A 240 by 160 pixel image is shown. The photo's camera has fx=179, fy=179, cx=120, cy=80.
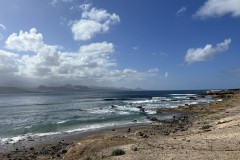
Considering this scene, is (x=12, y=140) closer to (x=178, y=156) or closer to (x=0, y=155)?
(x=0, y=155)

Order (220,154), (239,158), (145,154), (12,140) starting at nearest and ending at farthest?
(239,158)
(220,154)
(145,154)
(12,140)

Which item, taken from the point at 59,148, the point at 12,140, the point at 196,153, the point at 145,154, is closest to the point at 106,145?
the point at 145,154

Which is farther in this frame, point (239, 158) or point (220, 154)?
point (220, 154)

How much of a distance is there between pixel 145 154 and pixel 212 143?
192 inches

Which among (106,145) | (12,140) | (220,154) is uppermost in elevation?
(220,154)

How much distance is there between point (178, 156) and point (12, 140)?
20.5 metres

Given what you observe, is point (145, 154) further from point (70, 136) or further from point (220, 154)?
point (70, 136)

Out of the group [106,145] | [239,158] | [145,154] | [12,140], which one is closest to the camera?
[239,158]

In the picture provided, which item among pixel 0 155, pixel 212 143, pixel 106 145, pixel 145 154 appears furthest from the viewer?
pixel 0 155

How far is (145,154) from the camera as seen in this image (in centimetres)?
1098

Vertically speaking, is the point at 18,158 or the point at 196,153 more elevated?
the point at 196,153

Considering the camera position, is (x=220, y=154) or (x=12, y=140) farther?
(x=12, y=140)

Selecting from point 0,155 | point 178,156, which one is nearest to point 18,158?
point 0,155

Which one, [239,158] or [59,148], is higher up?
[239,158]
